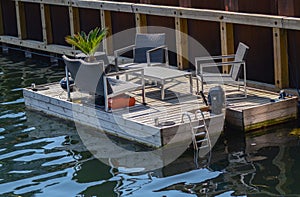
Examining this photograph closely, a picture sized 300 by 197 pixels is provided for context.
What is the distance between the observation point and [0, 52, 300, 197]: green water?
8562 millimetres

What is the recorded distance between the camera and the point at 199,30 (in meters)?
12.9

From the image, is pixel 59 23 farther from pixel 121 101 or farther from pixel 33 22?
pixel 121 101

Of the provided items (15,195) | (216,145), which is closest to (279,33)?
(216,145)

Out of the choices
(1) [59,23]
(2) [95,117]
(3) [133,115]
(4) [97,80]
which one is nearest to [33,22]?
(1) [59,23]

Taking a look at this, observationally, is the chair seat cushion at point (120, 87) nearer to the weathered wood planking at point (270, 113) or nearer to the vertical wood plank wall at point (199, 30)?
the weathered wood planking at point (270, 113)

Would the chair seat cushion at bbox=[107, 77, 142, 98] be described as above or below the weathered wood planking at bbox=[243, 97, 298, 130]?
above

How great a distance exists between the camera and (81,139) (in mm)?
10703

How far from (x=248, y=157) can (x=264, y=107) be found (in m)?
1.12

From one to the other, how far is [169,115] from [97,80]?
1098mm

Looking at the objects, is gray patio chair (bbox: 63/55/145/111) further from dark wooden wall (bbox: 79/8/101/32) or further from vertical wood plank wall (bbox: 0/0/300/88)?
dark wooden wall (bbox: 79/8/101/32)

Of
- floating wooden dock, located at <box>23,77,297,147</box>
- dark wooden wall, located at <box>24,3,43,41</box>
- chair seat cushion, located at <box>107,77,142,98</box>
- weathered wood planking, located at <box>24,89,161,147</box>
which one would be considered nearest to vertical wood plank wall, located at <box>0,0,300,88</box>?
dark wooden wall, located at <box>24,3,43,41</box>

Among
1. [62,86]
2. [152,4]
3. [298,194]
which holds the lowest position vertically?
[298,194]

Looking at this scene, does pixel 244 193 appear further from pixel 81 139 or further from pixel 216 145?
pixel 81 139

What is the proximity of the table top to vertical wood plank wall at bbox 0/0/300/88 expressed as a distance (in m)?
1.12
